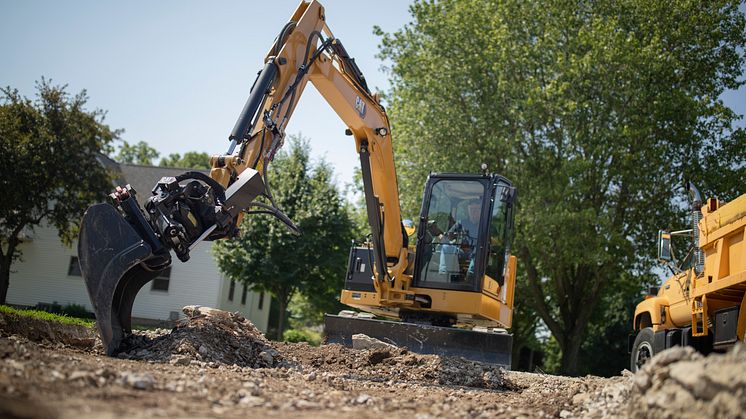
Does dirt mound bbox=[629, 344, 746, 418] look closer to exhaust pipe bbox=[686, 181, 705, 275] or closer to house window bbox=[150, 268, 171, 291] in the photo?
exhaust pipe bbox=[686, 181, 705, 275]

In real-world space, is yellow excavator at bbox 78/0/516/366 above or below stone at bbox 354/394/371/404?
above

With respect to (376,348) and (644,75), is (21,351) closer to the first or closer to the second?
(376,348)

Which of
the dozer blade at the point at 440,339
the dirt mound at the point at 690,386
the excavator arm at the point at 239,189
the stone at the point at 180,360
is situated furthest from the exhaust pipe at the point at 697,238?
the stone at the point at 180,360

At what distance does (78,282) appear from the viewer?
26.7 m

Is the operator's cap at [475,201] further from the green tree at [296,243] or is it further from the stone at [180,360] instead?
the green tree at [296,243]

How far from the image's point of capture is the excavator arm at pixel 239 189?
7.39 metres

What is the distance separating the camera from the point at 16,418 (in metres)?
3.44

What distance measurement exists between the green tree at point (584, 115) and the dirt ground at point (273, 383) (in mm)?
10185

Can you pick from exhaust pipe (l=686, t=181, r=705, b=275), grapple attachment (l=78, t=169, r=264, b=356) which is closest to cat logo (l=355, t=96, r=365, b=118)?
grapple attachment (l=78, t=169, r=264, b=356)

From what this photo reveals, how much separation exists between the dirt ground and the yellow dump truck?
6.07 feet

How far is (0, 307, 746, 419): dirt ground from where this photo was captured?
4.25 metres

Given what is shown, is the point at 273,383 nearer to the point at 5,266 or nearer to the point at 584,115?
the point at 584,115


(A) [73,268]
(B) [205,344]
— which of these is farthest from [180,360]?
(A) [73,268]

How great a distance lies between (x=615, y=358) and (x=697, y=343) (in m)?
21.2
